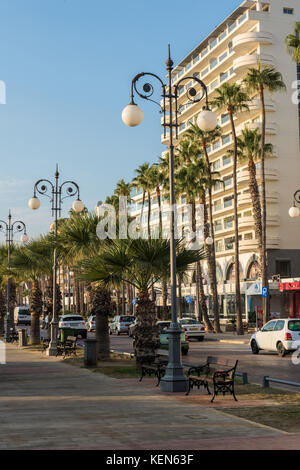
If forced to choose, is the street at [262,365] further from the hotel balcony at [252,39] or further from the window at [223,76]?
the window at [223,76]

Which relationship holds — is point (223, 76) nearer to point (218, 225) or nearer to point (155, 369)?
point (218, 225)

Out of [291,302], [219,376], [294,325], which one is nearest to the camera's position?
[219,376]

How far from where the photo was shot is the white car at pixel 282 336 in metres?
23.5

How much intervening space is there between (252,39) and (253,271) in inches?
933

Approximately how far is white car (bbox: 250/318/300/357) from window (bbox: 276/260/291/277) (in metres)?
35.7

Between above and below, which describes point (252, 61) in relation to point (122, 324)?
above

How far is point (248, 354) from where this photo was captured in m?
26.7

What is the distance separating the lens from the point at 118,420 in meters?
10.2

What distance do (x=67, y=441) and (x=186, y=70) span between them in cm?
7878

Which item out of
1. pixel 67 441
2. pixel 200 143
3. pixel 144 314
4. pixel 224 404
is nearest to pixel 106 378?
pixel 144 314

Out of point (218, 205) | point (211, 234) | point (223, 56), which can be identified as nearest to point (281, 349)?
point (211, 234)

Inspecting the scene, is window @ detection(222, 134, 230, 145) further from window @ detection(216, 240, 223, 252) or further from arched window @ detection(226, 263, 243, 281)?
arched window @ detection(226, 263, 243, 281)

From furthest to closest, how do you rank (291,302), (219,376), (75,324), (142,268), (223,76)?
(223,76)
(291,302)
(75,324)
(142,268)
(219,376)

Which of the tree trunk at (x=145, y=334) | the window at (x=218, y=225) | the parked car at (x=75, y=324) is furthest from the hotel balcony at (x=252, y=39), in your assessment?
the tree trunk at (x=145, y=334)
